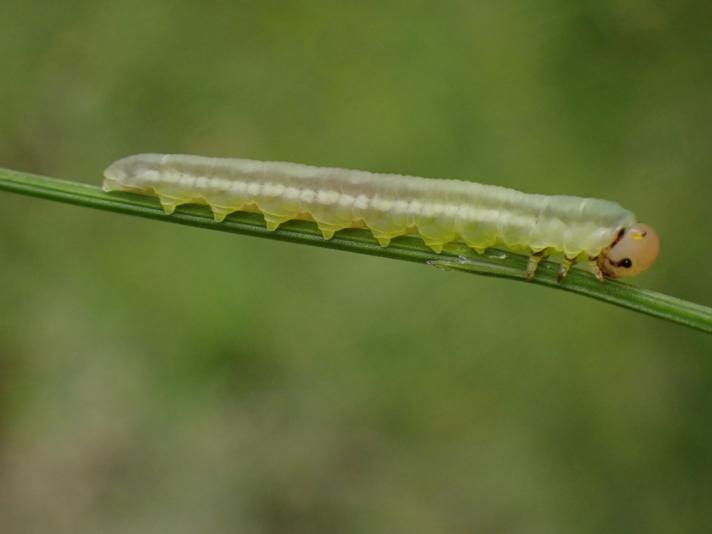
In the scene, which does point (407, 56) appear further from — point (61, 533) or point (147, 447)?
point (61, 533)

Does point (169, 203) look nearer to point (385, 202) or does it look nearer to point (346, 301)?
point (385, 202)

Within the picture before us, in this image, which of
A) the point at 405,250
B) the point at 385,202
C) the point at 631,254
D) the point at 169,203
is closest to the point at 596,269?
the point at 631,254

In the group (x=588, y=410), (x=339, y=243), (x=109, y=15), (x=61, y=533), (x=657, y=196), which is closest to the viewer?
(x=339, y=243)

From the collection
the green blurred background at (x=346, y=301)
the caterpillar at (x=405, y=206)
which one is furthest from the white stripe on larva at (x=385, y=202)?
the green blurred background at (x=346, y=301)

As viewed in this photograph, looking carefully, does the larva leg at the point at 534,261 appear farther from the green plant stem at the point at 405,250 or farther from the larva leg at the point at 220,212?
the larva leg at the point at 220,212

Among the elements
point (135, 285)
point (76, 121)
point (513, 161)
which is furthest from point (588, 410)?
point (76, 121)

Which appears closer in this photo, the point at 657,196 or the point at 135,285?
the point at 135,285
